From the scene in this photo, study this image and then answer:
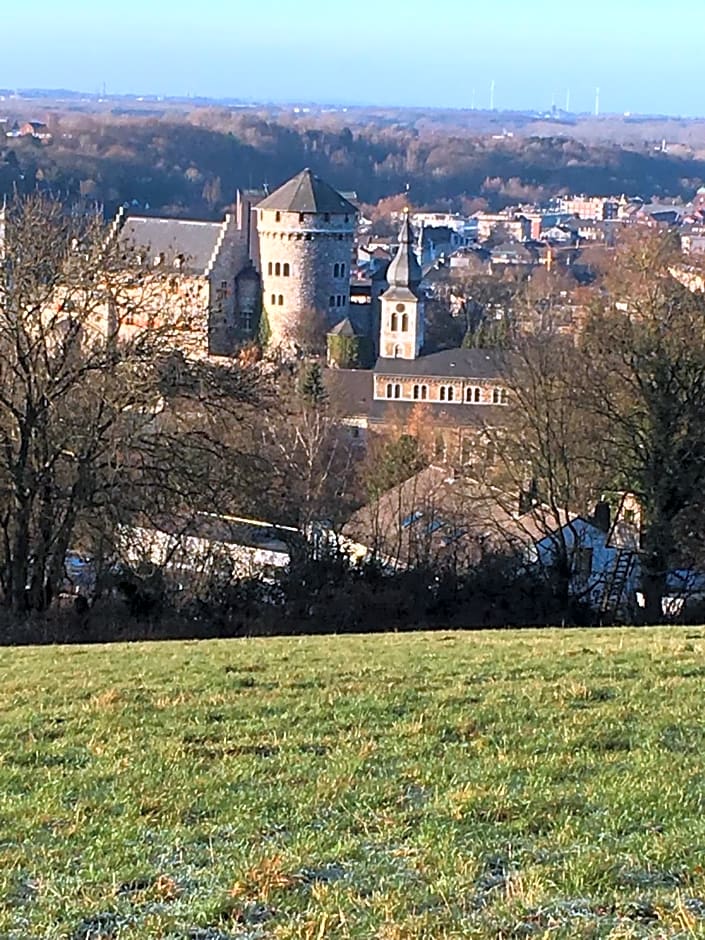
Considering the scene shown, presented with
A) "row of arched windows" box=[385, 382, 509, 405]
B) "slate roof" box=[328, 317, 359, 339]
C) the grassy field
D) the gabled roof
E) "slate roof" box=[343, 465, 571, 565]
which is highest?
the gabled roof

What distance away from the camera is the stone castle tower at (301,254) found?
→ 2975 inches

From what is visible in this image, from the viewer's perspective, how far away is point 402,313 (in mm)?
73875

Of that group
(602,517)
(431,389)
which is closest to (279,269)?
(431,389)

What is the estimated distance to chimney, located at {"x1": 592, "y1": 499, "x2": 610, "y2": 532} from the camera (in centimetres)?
2927

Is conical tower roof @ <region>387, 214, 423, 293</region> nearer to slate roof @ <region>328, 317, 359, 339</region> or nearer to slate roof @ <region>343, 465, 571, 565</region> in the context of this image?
slate roof @ <region>328, 317, 359, 339</region>

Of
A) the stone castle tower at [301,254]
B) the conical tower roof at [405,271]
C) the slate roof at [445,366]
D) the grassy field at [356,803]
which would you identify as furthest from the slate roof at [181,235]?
the grassy field at [356,803]

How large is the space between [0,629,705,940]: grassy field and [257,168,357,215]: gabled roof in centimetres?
6509

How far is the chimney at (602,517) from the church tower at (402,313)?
144ft

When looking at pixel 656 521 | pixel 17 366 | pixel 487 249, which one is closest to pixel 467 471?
pixel 656 521

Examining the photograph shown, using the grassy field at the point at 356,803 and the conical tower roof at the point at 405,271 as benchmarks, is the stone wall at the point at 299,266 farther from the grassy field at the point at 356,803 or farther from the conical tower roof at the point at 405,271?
the grassy field at the point at 356,803

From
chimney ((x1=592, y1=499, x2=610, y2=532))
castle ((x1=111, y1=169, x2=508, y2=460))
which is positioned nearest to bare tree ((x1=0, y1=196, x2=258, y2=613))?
chimney ((x1=592, y1=499, x2=610, y2=532))

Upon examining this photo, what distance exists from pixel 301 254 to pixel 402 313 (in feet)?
22.6

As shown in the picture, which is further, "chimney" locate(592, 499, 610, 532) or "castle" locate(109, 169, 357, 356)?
"castle" locate(109, 169, 357, 356)

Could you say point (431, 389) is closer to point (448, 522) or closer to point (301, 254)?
point (301, 254)
